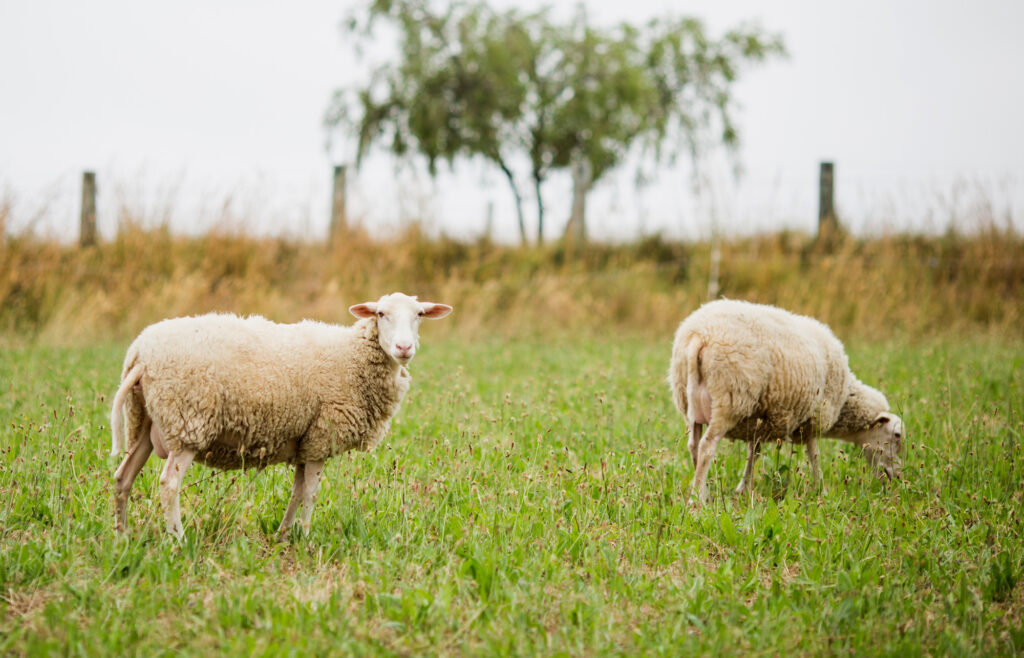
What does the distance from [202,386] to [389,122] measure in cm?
1755

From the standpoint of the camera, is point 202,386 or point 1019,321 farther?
point 1019,321

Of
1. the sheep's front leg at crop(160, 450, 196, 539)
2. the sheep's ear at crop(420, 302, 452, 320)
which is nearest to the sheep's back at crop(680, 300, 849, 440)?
the sheep's ear at crop(420, 302, 452, 320)

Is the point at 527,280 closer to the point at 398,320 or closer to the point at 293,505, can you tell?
the point at 398,320

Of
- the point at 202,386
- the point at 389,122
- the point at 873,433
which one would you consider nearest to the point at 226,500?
the point at 202,386

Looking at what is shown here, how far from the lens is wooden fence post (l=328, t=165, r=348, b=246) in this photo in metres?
13.1

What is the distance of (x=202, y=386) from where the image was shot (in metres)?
3.57

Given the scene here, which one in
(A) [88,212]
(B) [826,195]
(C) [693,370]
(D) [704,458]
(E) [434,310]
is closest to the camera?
(E) [434,310]

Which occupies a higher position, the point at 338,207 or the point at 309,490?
the point at 338,207

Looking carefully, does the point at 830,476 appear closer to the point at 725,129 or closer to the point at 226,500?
the point at 226,500

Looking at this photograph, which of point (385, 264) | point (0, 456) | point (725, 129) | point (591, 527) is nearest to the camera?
point (591, 527)

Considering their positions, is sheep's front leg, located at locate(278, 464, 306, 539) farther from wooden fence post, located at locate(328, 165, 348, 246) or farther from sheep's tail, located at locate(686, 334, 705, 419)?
wooden fence post, located at locate(328, 165, 348, 246)

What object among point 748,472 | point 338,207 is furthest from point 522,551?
point 338,207

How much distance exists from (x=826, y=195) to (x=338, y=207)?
26.8 ft

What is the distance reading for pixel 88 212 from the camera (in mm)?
11938
